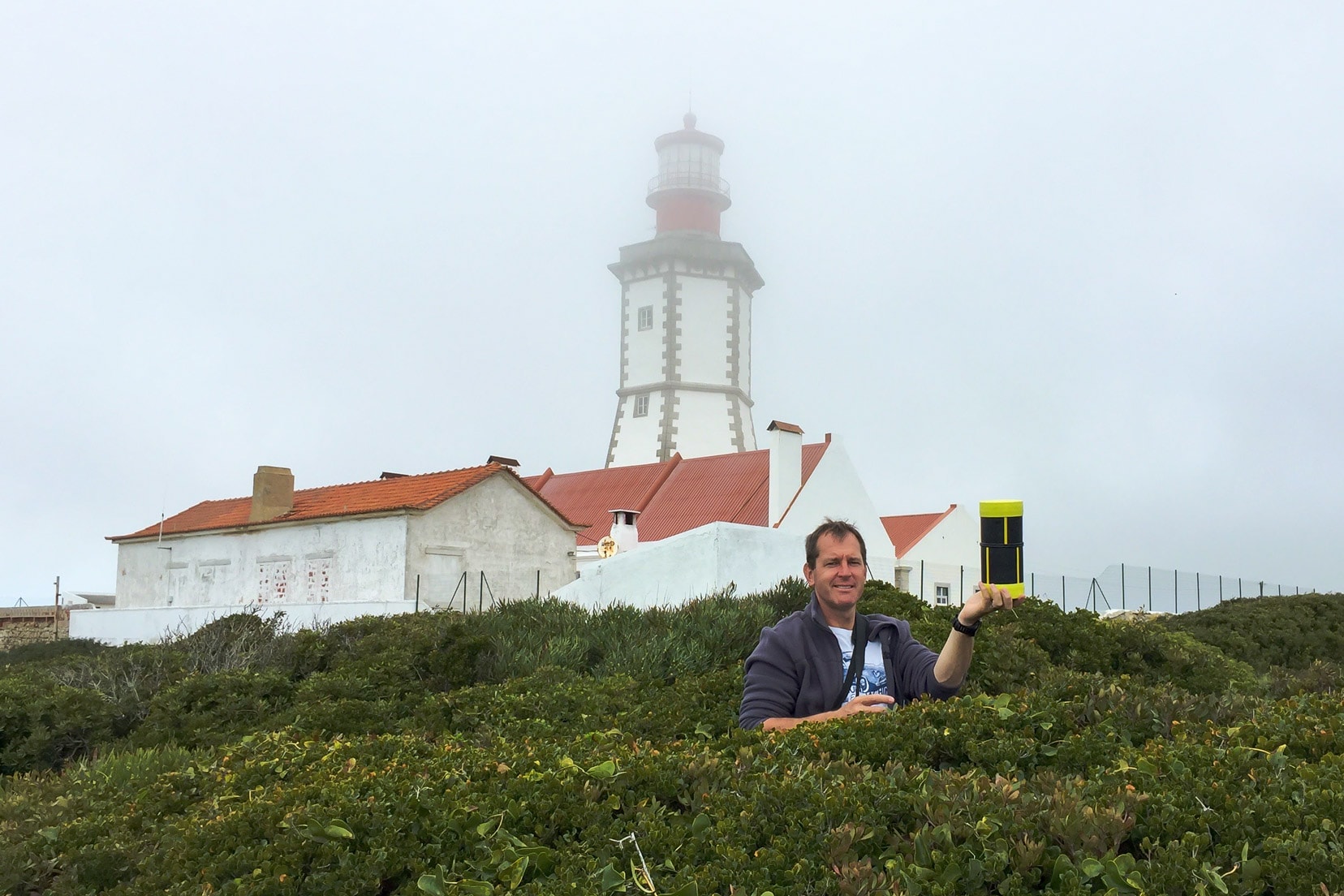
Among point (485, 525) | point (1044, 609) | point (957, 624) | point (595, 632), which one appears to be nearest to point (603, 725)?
point (957, 624)

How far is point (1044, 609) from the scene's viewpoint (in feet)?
34.5

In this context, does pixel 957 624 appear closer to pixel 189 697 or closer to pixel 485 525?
pixel 189 697

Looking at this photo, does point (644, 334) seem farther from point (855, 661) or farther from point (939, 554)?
point (855, 661)

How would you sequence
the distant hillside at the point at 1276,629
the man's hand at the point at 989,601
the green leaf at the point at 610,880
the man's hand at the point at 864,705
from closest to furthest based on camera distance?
the green leaf at the point at 610,880 < the man's hand at the point at 989,601 < the man's hand at the point at 864,705 < the distant hillside at the point at 1276,629

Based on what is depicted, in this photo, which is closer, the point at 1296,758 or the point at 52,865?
the point at 1296,758

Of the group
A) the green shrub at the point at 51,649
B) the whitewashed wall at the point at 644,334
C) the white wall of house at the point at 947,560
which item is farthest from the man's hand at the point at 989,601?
the whitewashed wall at the point at 644,334

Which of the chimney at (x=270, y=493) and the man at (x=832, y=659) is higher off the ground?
the chimney at (x=270, y=493)

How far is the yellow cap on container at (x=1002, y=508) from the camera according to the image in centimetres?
448

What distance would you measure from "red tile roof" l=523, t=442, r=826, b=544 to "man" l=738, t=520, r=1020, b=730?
926 inches

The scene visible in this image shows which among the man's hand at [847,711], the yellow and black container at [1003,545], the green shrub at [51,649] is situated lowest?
the green shrub at [51,649]

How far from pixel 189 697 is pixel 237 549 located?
67.7 feet

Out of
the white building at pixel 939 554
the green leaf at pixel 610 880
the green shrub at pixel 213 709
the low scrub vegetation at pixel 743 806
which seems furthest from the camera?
the white building at pixel 939 554

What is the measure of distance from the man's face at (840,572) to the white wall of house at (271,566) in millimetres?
20498

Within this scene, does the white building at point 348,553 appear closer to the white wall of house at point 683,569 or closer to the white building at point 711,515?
the white building at point 711,515
